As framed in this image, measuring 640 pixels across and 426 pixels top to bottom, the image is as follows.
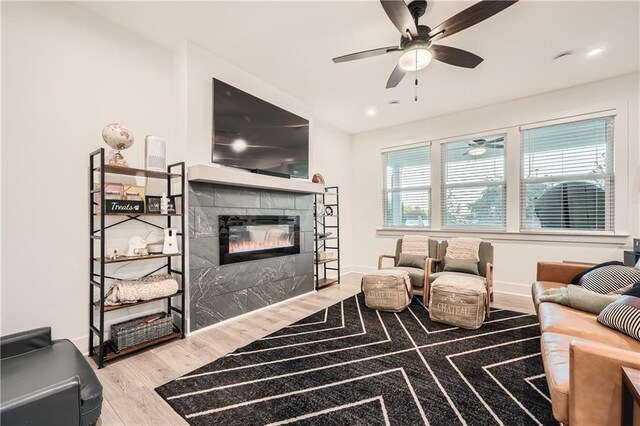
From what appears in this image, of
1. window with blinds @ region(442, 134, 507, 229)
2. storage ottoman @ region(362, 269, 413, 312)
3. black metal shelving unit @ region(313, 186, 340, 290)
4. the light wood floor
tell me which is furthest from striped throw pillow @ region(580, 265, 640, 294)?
black metal shelving unit @ region(313, 186, 340, 290)

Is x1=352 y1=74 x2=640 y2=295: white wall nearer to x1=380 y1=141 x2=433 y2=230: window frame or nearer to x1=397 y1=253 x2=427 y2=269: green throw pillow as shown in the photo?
x1=380 y1=141 x2=433 y2=230: window frame

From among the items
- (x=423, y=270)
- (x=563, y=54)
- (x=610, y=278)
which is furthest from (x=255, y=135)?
(x=610, y=278)

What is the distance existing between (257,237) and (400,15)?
8.71ft

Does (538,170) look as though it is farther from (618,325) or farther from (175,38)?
(175,38)

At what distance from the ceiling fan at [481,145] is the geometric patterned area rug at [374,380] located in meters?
2.63

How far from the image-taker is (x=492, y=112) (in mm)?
4324

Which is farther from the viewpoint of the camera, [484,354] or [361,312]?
[361,312]

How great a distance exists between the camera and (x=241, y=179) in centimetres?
302

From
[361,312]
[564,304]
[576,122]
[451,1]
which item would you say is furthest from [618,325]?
[576,122]

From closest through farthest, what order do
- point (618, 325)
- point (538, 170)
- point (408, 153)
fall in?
point (618, 325), point (538, 170), point (408, 153)

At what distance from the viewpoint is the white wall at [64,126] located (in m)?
2.05

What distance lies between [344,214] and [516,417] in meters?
4.24

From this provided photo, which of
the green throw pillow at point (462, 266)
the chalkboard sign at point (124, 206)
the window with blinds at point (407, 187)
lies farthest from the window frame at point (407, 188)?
the chalkboard sign at point (124, 206)

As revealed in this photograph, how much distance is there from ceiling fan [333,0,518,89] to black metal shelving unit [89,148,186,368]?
2.04 m
